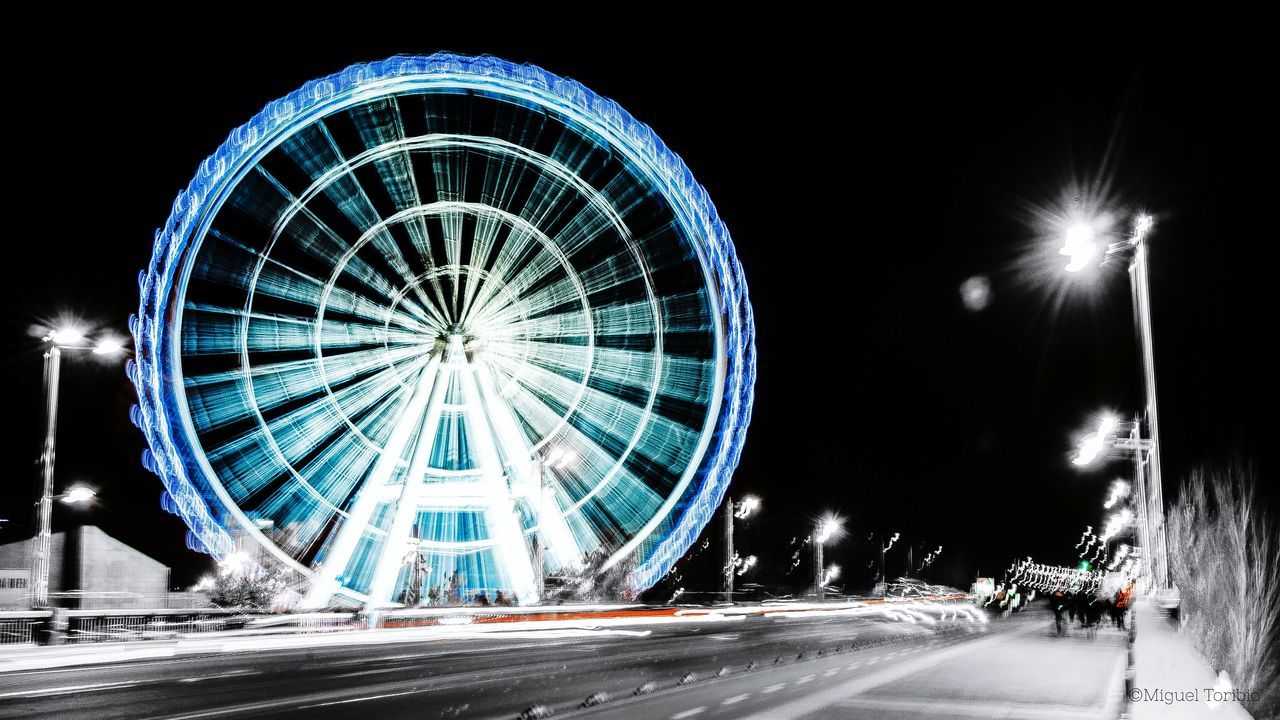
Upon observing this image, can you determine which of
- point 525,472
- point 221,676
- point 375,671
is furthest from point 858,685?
point 525,472

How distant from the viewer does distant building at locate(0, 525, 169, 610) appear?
3897cm

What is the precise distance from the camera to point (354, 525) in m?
23.5

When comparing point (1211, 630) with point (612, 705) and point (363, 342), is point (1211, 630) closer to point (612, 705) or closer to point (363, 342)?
point (612, 705)

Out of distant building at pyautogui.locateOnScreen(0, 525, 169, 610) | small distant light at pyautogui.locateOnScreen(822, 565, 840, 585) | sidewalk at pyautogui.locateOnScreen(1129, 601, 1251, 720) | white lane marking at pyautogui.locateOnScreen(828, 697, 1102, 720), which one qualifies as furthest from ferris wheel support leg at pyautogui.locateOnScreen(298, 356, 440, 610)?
small distant light at pyautogui.locateOnScreen(822, 565, 840, 585)

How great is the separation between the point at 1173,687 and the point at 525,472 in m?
18.0

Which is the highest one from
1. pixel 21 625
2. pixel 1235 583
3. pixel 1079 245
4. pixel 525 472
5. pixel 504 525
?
pixel 1079 245

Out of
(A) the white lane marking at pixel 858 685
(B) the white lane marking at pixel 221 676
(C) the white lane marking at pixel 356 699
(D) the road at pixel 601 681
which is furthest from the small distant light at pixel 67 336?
(A) the white lane marking at pixel 858 685

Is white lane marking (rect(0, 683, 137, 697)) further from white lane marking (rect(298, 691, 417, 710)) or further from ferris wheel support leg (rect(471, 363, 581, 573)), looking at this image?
ferris wheel support leg (rect(471, 363, 581, 573))

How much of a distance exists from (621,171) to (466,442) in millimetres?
6691

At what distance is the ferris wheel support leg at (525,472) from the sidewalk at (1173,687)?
14.5 m

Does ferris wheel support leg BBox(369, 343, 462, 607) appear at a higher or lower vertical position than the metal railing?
higher

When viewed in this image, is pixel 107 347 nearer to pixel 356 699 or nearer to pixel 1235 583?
pixel 356 699

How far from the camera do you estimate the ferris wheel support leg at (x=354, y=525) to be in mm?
23281

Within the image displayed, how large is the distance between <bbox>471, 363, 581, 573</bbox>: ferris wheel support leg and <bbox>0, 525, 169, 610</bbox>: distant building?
19045mm
